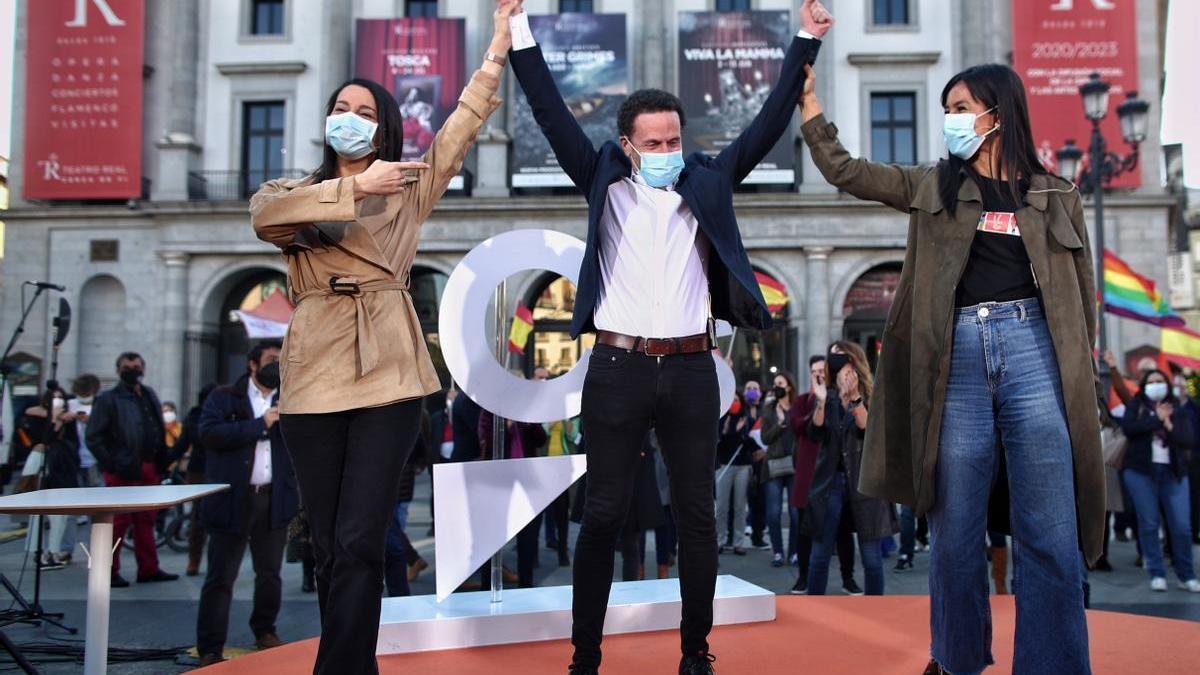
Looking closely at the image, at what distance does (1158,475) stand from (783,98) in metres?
7.00

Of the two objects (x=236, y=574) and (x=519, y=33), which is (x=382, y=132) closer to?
(x=519, y=33)

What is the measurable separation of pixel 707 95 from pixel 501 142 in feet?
16.7

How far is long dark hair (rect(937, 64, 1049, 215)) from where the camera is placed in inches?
115

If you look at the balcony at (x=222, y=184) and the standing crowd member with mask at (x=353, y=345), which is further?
the balcony at (x=222, y=184)

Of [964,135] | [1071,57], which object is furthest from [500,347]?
[1071,57]

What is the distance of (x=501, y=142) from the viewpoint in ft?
70.8

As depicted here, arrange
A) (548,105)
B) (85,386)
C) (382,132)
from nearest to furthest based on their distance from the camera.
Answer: (382,132) → (548,105) → (85,386)

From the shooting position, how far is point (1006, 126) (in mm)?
2941

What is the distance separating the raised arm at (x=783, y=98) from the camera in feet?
11.0

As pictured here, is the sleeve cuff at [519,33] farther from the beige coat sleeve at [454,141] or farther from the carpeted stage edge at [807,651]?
the carpeted stage edge at [807,651]

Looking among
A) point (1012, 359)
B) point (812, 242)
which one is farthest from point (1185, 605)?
point (812, 242)

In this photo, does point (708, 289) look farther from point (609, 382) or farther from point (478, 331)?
point (478, 331)

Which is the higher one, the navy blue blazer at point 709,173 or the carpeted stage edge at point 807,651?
the navy blue blazer at point 709,173

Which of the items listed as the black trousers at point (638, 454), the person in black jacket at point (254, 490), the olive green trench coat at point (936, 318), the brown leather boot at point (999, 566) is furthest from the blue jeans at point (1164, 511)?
the person in black jacket at point (254, 490)
